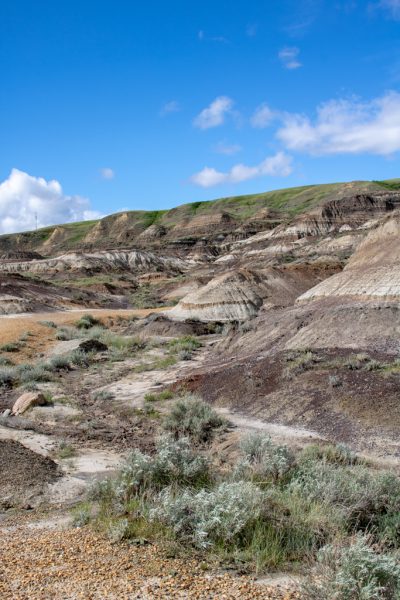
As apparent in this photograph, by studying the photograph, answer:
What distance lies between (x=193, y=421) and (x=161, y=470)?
5.48 m

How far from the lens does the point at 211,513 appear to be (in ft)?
18.5

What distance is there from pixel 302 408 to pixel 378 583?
9.03 m

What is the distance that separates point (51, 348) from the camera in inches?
1117

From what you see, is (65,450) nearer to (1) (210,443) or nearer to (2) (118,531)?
(1) (210,443)

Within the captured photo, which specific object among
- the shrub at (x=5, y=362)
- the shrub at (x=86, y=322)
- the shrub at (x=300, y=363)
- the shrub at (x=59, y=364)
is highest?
the shrub at (x=86, y=322)

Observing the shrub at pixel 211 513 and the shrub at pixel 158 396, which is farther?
the shrub at pixel 158 396

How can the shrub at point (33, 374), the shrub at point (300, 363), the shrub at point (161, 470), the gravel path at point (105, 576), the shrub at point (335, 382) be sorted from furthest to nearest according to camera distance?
the shrub at point (33, 374) → the shrub at point (300, 363) → the shrub at point (335, 382) → the shrub at point (161, 470) → the gravel path at point (105, 576)

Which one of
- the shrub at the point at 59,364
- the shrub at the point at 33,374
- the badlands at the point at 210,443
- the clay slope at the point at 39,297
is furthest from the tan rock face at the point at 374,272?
the clay slope at the point at 39,297

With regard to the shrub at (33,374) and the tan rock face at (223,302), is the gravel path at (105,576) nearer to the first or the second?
the shrub at (33,374)

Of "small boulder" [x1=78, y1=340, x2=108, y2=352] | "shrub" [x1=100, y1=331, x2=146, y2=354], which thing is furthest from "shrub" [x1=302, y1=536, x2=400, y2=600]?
"shrub" [x1=100, y1=331, x2=146, y2=354]

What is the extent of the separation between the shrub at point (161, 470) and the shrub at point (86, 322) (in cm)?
3171

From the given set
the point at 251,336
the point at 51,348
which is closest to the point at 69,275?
the point at 51,348

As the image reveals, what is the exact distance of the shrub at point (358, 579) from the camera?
4.26 m

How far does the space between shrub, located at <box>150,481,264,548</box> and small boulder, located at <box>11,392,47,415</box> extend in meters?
10.6
